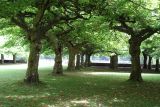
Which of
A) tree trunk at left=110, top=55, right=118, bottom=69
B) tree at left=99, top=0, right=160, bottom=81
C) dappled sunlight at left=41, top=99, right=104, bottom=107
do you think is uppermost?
tree at left=99, top=0, right=160, bottom=81

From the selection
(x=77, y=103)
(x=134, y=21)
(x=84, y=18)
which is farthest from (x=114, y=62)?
(x=77, y=103)

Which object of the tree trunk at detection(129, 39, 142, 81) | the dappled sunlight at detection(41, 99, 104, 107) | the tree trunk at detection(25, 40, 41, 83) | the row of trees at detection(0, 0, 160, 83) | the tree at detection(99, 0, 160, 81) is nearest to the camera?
the dappled sunlight at detection(41, 99, 104, 107)

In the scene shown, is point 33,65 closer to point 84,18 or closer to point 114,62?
point 84,18

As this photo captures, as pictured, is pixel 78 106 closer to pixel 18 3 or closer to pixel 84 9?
pixel 18 3

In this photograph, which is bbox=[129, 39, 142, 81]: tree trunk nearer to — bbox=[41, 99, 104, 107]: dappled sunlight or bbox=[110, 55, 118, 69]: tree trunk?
bbox=[41, 99, 104, 107]: dappled sunlight

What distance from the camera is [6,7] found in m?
16.2


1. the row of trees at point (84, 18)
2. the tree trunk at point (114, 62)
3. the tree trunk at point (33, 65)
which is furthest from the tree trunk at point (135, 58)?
the tree trunk at point (114, 62)

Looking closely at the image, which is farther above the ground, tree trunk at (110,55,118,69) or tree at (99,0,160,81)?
tree at (99,0,160,81)

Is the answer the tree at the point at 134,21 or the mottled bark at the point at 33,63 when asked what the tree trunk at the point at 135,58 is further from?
the mottled bark at the point at 33,63

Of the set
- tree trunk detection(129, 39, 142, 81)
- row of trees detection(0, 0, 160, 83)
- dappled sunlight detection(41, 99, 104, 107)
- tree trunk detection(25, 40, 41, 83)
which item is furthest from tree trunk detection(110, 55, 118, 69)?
dappled sunlight detection(41, 99, 104, 107)

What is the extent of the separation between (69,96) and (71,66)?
34.0 meters

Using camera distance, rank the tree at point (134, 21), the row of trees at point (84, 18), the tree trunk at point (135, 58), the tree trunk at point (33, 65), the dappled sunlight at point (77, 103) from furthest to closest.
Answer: the tree trunk at point (135, 58), the tree trunk at point (33, 65), the tree at point (134, 21), the row of trees at point (84, 18), the dappled sunlight at point (77, 103)

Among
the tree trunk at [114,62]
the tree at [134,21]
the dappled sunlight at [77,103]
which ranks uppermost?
the tree at [134,21]

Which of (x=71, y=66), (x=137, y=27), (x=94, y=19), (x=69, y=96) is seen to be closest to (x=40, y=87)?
(x=69, y=96)
